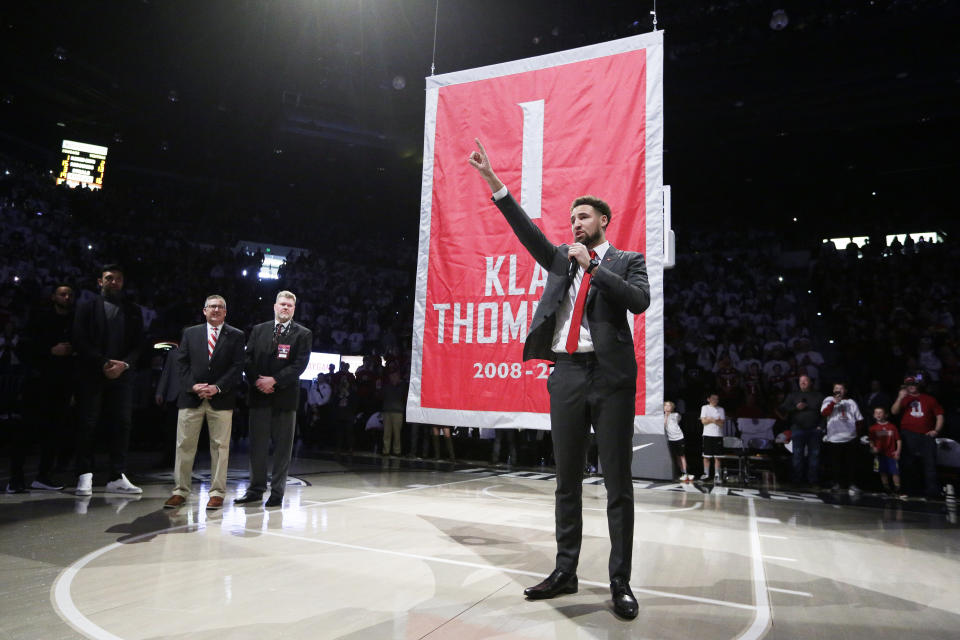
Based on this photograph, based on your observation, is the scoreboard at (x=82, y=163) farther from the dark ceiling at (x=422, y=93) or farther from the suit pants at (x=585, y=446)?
the suit pants at (x=585, y=446)

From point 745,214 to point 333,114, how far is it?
14.3m

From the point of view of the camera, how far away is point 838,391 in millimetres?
8164

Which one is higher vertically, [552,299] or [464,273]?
[464,273]

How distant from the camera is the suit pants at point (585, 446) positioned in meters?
2.46

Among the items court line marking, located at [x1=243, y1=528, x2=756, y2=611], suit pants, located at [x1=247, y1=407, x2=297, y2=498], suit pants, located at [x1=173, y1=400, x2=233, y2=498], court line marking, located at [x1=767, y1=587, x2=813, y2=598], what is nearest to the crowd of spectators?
suit pants, located at [x1=173, y1=400, x2=233, y2=498]

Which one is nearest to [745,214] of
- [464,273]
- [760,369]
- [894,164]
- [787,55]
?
[894,164]

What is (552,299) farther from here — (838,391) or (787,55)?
(787,55)

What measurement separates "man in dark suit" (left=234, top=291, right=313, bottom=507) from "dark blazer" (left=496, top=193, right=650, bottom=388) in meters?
2.76

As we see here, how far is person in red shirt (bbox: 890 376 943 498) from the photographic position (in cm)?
771

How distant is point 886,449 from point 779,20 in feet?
34.3

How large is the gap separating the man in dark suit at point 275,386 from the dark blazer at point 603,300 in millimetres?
2762

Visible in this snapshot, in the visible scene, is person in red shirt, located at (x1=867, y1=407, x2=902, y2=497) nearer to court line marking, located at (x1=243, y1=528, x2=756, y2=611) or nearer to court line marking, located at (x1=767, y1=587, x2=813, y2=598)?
court line marking, located at (x1=767, y1=587, x2=813, y2=598)

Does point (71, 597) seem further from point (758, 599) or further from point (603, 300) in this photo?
point (758, 599)

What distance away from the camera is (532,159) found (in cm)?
411
